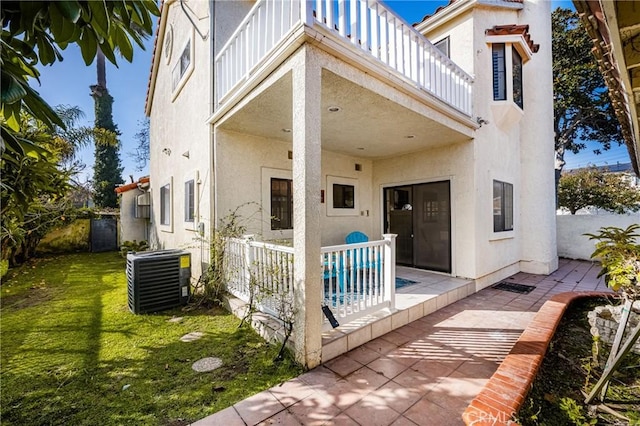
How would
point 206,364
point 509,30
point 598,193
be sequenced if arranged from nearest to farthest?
point 206,364
point 509,30
point 598,193

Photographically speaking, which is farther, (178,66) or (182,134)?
(178,66)

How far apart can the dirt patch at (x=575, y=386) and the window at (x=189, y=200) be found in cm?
723

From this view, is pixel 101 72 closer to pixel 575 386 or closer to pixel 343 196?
pixel 343 196

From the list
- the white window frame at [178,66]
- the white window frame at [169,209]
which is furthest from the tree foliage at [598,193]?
the white window frame at [169,209]

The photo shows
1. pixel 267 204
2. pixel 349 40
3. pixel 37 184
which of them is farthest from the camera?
pixel 267 204

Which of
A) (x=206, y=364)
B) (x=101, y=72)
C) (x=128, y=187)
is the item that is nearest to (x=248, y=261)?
(x=206, y=364)

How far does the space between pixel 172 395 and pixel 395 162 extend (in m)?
7.84

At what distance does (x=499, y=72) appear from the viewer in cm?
774

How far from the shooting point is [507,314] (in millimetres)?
5293

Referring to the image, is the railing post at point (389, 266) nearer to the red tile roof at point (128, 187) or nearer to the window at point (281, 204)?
the window at point (281, 204)

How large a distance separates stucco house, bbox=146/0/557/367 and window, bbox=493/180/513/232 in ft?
0.26

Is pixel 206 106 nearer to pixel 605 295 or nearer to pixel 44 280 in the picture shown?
pixel 44 280

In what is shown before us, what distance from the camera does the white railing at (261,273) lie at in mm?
4035

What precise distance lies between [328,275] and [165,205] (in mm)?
8269
